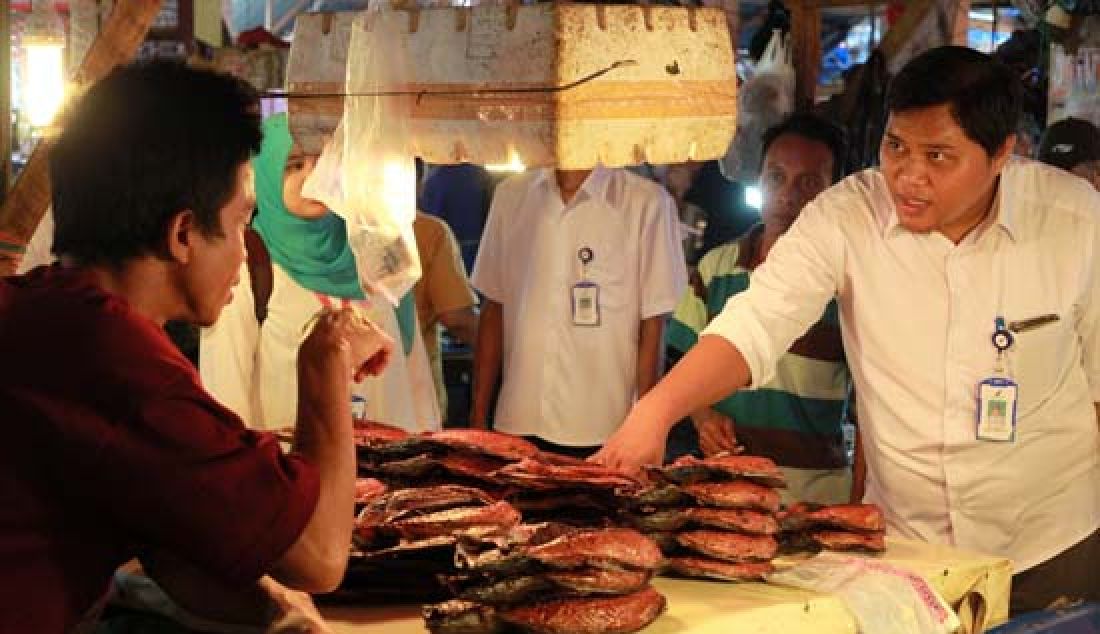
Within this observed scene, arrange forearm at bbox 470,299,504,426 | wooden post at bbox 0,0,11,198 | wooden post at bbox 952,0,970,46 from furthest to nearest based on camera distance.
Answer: forearm at bbox 470,299,504,426 → wooden post at bbox 952,0,970,46 → wooden post at bbox 0,0,11,198

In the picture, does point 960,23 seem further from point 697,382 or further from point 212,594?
point 212,594

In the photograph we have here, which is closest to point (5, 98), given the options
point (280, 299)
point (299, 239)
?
point (299, 239)

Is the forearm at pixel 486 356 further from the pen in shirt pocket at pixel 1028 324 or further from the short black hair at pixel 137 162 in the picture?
the short black hair at pixel 137 162

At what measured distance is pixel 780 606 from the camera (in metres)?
2.78

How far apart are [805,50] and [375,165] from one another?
9.83 feet

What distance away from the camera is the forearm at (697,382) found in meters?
3.31

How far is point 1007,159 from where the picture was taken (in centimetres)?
360

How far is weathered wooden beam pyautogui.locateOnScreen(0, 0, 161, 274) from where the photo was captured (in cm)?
391

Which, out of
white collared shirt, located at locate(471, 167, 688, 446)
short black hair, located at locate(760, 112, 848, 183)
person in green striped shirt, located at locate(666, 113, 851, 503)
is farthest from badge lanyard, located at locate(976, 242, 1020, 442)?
white collared shirt, located at locate(471, 167, 688, 446)

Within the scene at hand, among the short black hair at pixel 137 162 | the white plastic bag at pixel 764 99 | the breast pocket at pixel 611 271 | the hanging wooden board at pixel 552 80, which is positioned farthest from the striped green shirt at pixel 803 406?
the short black hair at pixel 137 162

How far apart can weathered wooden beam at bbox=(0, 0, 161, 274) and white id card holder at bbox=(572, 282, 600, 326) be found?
186 centimetres

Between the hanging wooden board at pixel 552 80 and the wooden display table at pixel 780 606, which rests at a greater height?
the hanging wooden board at pixel 552 80

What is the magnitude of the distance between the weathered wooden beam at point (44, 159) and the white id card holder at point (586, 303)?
186 cm

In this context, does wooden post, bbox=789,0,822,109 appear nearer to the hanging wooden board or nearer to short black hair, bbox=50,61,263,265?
the hanging wooden board
